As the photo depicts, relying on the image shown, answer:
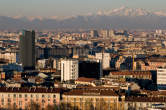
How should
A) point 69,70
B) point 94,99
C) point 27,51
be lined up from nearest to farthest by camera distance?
point 94,99
point 69,70
point 27,51

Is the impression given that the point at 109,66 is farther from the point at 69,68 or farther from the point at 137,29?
the point at 137,29

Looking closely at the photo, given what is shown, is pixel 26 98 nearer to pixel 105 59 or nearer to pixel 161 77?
pixel 161 77

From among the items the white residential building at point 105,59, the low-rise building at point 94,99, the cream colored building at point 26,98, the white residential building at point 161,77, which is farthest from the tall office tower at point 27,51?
the low-rise building at point 94,99

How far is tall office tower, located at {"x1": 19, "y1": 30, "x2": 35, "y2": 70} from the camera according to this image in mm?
64500

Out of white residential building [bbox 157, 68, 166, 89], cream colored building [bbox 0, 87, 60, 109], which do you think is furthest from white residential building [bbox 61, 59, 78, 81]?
cream colored building [bbox 0, 87, 60, 109]

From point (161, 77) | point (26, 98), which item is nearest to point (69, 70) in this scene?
point (161, 77)

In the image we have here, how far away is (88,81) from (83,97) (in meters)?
10.1

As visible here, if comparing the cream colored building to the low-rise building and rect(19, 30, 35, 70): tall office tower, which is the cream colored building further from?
rect(19, 30, 35, 70): tall office tower

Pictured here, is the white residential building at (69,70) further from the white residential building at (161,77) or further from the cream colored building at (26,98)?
the cream colored building at (26,98)

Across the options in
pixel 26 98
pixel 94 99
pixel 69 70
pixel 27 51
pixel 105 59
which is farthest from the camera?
A: pixel 105 59

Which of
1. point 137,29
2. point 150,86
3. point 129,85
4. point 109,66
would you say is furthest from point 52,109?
point 137,29

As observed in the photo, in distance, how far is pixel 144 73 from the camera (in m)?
51.1

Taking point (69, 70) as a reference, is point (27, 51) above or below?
→ above

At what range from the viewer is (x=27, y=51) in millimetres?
67312
